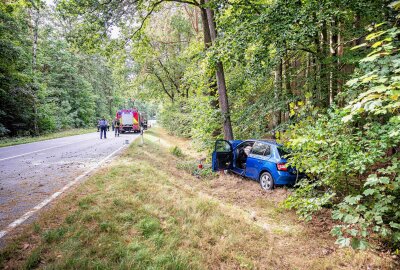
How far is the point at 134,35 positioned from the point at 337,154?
11.1 m

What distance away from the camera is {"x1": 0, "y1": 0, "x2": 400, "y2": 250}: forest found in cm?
361

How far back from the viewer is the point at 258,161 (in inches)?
304

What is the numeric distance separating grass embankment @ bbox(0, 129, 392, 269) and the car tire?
979 mm

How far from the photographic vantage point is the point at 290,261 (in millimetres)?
4020

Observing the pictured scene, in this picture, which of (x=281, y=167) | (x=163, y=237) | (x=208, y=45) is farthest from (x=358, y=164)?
(x=208, y=45)

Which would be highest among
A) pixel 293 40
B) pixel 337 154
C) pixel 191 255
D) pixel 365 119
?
A: pixel 293 40

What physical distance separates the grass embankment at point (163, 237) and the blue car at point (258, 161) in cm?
111

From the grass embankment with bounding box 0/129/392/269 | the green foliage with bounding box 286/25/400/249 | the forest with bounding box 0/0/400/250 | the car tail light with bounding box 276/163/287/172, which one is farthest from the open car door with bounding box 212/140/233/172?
the green foliage with bounding box 286/25/400/249

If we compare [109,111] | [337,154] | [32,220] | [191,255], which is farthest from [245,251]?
[109,111]

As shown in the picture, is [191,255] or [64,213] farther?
[64,213]

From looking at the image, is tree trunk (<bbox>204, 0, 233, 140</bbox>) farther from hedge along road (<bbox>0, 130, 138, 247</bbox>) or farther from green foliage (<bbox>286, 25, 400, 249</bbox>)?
hedge along road (<bbox>0, 130, 138, 247</bbox>)

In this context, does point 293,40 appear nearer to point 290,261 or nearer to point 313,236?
point 313,236

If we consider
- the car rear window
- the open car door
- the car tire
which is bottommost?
the car tire

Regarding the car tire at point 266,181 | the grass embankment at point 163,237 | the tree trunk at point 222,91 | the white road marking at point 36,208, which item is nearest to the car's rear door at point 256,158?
the car tire at point 266,181
